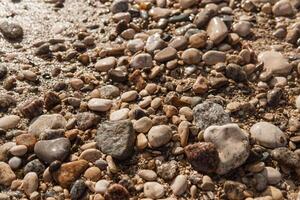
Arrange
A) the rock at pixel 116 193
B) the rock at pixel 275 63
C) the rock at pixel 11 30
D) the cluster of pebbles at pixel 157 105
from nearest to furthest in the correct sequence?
the rock at pixel 116 193
the cluster of pebbles at pixel 157 105
the rock at pixel 275 63
the rock at pixel 11 30

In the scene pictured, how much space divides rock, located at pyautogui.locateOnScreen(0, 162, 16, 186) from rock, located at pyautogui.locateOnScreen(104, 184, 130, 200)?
57cm

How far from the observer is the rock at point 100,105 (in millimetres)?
3023

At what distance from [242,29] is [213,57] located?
430mm

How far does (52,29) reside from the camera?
3732mm

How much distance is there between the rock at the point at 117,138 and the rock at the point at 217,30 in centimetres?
103

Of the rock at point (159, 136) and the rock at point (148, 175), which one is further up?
the rock at point (159, 136)

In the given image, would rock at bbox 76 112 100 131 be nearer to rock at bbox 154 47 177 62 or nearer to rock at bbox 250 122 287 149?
rock at bbox 154 47 177 62

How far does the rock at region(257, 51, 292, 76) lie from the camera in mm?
3211

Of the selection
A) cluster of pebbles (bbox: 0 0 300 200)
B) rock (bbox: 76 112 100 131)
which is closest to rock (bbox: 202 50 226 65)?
cluster of pebbles (bbox: 0 0 300 200)

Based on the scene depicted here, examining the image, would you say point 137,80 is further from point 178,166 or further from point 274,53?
point 274,53

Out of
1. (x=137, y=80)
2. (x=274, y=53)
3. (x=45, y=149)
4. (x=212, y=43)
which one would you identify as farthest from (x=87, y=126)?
(x=274, y=53)

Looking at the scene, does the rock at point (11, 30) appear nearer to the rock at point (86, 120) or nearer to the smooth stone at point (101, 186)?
the rock at point (86, 120)

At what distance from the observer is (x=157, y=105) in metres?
3.01

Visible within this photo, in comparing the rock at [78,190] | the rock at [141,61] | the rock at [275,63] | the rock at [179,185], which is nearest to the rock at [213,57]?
the rock at [275,63]
